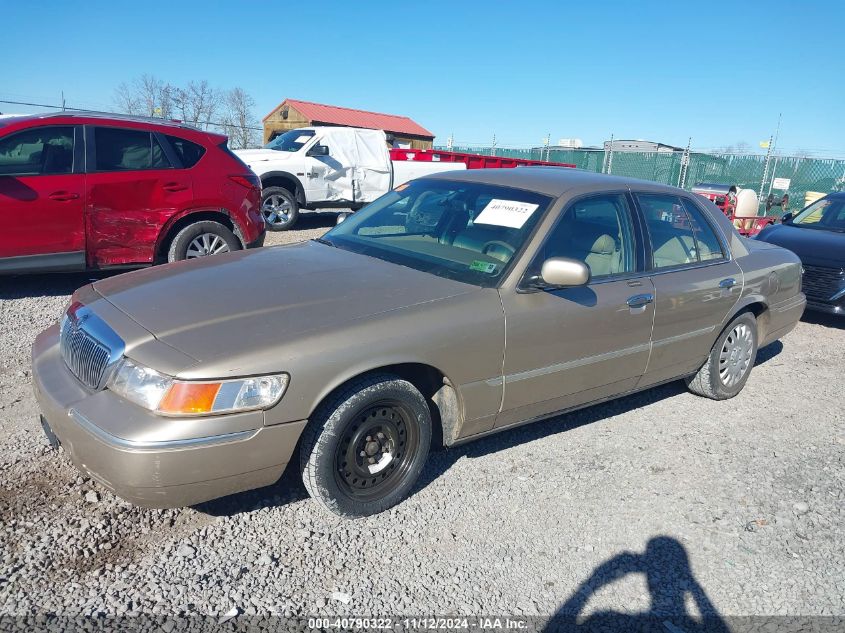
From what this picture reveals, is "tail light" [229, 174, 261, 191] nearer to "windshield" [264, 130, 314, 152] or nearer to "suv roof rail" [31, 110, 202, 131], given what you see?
"suv roof rail" [31, 110, 202, 131]

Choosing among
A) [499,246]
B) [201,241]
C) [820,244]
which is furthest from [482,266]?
[820,244]

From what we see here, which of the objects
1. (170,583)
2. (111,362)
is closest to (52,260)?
(111,362)

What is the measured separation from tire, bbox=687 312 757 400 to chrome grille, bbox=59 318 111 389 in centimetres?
409

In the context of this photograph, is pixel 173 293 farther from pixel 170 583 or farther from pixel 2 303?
pixel 2 303

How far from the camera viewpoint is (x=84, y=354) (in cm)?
292

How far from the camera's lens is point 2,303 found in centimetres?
607

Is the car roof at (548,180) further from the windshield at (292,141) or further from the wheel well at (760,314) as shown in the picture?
the windshield at (292,141)

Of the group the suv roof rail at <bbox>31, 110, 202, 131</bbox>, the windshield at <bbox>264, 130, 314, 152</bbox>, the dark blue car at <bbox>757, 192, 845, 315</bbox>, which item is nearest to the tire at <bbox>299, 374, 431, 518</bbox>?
the suv roof rail at <bbox>31, 110, 202, 131</bbox>

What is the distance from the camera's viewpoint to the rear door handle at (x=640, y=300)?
3931mm

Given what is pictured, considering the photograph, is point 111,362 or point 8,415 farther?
point 8,415

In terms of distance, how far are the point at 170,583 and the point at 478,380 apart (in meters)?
1.67

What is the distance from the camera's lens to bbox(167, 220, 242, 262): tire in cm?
665

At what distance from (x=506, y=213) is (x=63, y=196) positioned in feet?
14.5

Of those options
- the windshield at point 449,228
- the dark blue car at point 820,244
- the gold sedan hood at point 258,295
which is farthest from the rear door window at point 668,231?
the dark blue car at point 820,244
